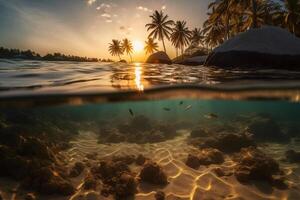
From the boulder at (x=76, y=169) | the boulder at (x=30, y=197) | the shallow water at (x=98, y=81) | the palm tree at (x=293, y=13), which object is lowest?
the boulder at (x=76, y=169)

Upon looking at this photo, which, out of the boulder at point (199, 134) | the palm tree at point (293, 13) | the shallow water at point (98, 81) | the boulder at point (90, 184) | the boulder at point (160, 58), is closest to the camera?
the shallow water at point (98, 81)

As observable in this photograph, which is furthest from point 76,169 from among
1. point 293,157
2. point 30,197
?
point 293,157

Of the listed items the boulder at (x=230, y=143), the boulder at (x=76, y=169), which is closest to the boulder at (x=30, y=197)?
the boulder at (x=76, y=169)

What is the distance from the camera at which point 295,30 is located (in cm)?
3509

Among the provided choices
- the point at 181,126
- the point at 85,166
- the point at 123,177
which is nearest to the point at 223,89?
the point at 123,177

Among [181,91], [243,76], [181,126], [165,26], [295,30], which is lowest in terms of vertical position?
[181,126]

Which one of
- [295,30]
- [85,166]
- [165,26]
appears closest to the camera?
[85,166]

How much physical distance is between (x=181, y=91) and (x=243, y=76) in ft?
8.53

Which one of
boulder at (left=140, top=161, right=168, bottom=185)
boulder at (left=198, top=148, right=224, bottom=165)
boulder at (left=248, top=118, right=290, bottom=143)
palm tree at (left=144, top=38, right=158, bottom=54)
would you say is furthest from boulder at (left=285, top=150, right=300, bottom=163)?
palm tree at (left=144, top=38, right=158, bottom=54)

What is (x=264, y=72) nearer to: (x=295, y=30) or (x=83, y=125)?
(x=83, y=125)

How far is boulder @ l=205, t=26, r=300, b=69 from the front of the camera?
11.8 m

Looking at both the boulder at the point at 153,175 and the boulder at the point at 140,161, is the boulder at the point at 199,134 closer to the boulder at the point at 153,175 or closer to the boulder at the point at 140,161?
the boulder at the point at 140,161

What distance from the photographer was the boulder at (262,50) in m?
11.8

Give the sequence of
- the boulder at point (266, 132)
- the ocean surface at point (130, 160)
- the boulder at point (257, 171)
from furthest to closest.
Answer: the boulder at point (266, 132) < the boulder at point (257, 171) < the ocean surface at point (130, 160)
